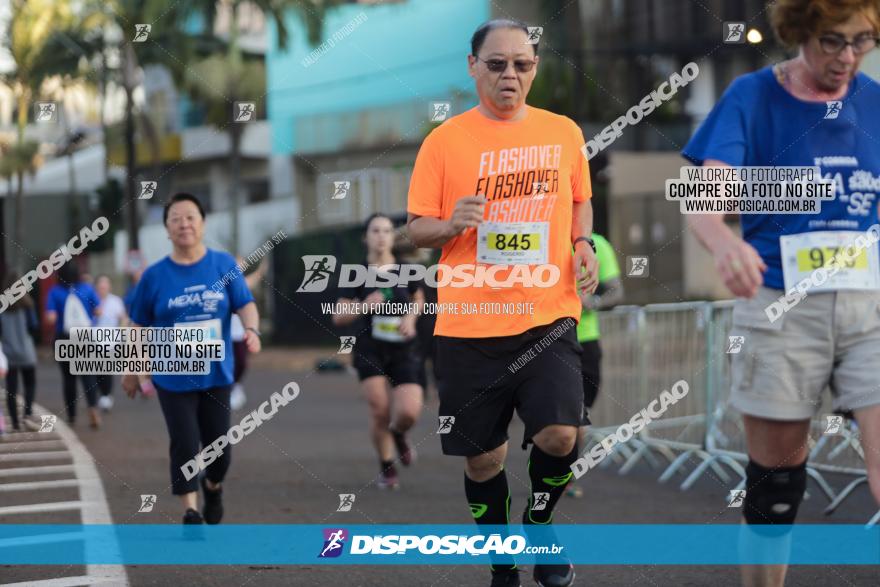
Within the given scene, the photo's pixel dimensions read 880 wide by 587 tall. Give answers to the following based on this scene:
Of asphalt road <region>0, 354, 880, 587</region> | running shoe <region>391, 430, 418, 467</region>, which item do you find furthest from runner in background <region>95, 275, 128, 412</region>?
running shoe <region>391, 430, 418, 467</region>

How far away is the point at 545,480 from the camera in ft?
17.8

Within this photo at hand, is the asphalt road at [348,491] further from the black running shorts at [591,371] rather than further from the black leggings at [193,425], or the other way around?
the black running shorts at [591,371]

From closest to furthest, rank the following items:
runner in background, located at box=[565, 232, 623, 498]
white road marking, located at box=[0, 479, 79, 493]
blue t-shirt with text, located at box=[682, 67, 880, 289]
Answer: blue t-shirt with text, located at box=[682, 67, 880, 289] → runner in background, located at box=[565, 232, 623, 498] → white road marking, located at box=[0, 479, 79, 493]

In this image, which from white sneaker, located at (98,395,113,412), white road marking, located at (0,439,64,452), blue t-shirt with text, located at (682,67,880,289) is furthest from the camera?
white sneaker, located at (98,395,113,412)

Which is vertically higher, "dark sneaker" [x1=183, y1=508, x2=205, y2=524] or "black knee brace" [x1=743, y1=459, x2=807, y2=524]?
"black knee brace" [x1=743, y1=459, x2=807, y2=524]

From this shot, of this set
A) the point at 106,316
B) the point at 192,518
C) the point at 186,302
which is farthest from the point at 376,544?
the point at 106,316

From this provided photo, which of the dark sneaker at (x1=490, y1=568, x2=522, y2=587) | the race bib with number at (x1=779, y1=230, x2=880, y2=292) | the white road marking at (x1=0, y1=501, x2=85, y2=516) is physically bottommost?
the white road marking at (x1=0, y1=501, x2=85, y2=516)

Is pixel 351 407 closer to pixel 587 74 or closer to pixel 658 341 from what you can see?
pixel 658 341

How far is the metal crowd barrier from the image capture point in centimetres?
967

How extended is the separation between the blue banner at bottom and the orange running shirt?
1.32 meters

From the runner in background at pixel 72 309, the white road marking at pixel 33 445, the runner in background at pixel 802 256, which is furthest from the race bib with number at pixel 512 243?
the runner in background at pixel 72 309

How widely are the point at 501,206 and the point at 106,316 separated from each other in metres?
12.2

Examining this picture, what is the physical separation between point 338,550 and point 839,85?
3.74 metres

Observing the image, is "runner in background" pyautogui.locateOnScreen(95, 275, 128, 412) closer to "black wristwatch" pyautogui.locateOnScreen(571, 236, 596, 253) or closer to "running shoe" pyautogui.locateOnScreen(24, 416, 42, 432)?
"running shoe" pyautogui.locateOnScreen(24, 416, 42, 432)
